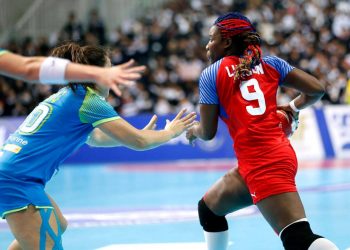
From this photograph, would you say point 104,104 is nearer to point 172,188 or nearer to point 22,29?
point 172,188

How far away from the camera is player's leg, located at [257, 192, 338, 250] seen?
184 inches

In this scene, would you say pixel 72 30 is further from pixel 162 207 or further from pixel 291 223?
pixel 291 223

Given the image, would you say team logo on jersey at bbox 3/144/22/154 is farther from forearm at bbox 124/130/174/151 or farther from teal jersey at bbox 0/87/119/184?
forearm at bbox 124/130/174/151

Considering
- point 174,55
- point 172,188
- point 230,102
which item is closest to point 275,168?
point 230,102

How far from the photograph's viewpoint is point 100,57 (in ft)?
16.2

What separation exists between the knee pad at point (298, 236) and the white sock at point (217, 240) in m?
0.97

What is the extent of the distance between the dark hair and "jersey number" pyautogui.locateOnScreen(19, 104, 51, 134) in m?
0.30

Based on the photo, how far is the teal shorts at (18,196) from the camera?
460cm

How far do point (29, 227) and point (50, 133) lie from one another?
62cm

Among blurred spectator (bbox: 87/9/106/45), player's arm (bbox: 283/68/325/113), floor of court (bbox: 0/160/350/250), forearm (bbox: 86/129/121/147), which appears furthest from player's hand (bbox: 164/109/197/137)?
blurred spectator (bbox: 87/9/106/45)

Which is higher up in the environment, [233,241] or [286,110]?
[286,110]

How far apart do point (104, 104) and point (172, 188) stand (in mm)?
8230

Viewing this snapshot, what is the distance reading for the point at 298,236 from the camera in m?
4.68

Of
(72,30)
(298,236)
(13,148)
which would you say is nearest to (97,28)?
(72,30)
